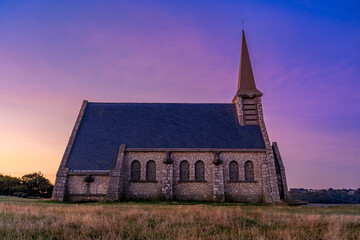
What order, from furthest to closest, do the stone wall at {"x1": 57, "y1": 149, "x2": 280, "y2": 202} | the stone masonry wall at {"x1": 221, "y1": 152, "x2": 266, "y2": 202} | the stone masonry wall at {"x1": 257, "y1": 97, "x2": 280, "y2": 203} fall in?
the stone masonry wall at {"x1": 221, "y1": 152, "x2": 266, "y2": 202} → the stone masonry wall at {"x1": 257, "y1": 97, "x2": 280, "y2": 203} → the stone wall at {"x1": 57, "y1": 149, "x2": 280, "y2": 202}

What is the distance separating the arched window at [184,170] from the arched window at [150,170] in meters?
2.61

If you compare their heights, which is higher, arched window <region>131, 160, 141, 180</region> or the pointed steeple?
the pointed steeple

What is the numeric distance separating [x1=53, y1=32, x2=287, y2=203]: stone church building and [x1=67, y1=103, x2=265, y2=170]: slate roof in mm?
95

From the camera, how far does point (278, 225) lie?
859 centimetres

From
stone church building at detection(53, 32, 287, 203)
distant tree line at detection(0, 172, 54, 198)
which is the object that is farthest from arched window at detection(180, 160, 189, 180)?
distant tree line at detection(0, 172, 54, 198)

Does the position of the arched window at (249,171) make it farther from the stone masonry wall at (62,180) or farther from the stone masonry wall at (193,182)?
the stone masonry wall at (62,180)

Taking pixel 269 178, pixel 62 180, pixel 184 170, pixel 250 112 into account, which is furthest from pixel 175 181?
pixel 250 112

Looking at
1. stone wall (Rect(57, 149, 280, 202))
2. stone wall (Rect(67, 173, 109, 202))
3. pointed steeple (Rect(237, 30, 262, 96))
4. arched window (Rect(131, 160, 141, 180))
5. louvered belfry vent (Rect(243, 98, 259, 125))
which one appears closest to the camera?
stone wall (Rect(67, 173, 109, 202))

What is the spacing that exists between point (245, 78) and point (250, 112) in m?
4.60

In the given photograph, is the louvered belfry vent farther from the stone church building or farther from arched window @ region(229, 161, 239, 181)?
arched window @ region(229, 161, 239, 181)

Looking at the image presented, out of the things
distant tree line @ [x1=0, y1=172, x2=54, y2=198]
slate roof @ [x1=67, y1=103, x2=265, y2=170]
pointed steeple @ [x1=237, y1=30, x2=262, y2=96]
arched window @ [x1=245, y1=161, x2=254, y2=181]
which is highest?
pointed steeple @ [x1=237, y1=30, x2=262, y2=96]

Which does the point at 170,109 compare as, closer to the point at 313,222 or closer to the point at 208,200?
the point at 208,200

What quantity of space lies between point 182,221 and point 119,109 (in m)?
22.0

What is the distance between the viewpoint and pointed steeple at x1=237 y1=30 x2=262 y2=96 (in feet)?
93.3
